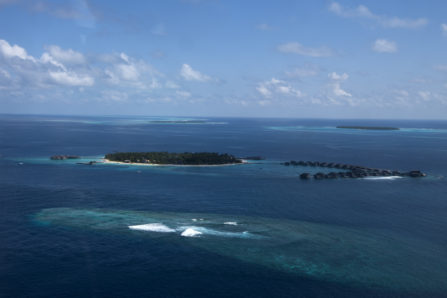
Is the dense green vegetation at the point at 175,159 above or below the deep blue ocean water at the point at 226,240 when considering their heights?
above

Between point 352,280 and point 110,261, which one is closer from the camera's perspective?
point 352,280

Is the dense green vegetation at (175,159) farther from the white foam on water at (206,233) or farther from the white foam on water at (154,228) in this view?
the white foam on water at (206,233)

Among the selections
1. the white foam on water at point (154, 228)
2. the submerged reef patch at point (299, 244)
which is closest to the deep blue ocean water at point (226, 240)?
the submerged reef patch at point (299, 244)

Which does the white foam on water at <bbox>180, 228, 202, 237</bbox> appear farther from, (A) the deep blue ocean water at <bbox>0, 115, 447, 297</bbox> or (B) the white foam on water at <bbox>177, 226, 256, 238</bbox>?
(A) the deep blue ocean water at <bbox>0, 115, 447, 297</bbox>

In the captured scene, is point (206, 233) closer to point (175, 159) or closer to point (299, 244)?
point (299, 244)

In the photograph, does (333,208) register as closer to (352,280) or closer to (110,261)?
(352,280)

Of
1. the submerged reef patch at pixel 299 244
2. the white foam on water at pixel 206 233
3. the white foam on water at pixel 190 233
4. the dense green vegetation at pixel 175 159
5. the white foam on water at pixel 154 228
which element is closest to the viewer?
the submerged reef patch at pixel 299 244

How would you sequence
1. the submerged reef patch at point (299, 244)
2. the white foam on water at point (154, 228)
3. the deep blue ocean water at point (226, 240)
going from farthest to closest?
the white foam on water at point (154, 228), the submerged reef patch at point (299, 244), the deep blue ocean water at point (226, 240)

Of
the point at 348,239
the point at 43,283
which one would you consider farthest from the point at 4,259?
the point at 348,239

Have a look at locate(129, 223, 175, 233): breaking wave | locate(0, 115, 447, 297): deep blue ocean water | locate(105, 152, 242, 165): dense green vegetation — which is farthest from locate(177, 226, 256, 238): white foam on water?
locate(105, 152, 242, 165): dense green vegetation

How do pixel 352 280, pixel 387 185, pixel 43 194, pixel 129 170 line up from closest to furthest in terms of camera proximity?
pixel 352 280 → pixel 43 194 → pixel 387 185 → pixel 129 170

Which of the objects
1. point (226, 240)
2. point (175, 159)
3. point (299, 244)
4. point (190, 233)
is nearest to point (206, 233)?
point (190, 233)
